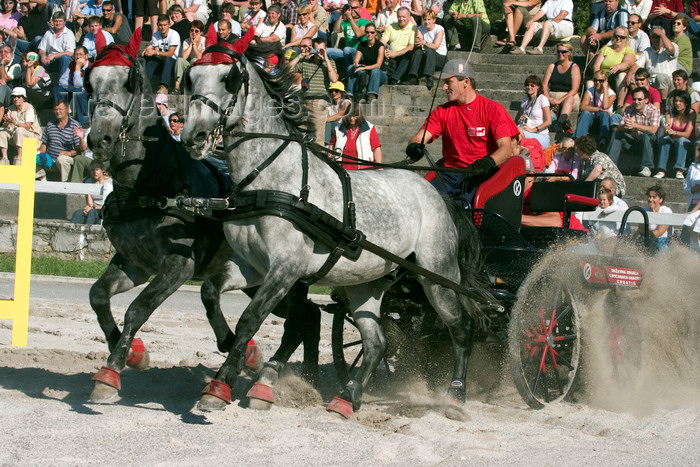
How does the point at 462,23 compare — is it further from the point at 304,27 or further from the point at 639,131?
the point at 639,131

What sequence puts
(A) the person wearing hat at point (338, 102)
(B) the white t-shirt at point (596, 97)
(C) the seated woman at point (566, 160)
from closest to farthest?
(A) the person wearing hat at point (338, 102), (C) the seated woman at point (566, 160), (B) the white t-shirt at point (596, 97)

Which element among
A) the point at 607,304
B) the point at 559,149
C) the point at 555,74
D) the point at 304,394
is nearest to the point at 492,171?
the point at 607,304

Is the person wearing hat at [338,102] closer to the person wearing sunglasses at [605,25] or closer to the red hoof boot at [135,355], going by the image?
the person wearing sunglasses at [605,25]

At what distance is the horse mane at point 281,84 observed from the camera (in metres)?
5.70

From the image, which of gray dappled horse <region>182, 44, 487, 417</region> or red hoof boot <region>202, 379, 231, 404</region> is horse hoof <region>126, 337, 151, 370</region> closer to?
gray dappled horse <region>182, 44, 487, 417</region>

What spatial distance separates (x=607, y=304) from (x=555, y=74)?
780 centimetres

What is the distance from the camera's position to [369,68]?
14906 millimetres

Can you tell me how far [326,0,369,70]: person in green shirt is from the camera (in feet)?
50.8

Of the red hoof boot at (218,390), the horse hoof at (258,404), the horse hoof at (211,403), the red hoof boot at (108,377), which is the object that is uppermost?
the red hoof boot at (218,390)

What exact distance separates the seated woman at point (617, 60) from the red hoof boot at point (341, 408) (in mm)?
9106

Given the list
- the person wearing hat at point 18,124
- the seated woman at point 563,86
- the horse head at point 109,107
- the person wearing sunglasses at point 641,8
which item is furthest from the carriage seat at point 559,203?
the person wearing hat at point 18,124

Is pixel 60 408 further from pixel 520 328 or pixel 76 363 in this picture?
pixel 520 328

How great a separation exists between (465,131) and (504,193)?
25.1 inches

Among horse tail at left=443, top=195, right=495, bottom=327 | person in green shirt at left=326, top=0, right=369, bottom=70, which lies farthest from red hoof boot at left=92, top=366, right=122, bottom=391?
person in green shirt at left=326, top=0, right=369, bottom=70
